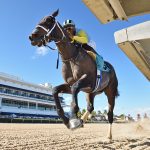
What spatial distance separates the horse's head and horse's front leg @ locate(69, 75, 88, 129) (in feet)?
3.18

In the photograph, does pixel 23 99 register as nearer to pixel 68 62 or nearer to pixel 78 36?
pixel 78 36

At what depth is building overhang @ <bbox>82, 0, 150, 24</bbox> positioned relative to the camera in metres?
2.70

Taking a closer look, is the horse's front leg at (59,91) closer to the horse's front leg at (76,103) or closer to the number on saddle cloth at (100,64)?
the horse's front leg at (76,103)

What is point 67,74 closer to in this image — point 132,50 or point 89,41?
point 89,41

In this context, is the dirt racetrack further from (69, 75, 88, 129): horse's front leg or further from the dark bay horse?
(69, 75, 88, 129): horse's front leg

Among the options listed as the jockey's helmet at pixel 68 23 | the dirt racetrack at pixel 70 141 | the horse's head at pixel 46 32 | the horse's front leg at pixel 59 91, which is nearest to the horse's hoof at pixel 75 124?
the horse's front leg at pixel 59 91

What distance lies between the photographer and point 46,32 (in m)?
5.73

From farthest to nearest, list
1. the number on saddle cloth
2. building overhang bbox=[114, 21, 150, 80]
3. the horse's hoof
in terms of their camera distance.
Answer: the number on saddle cloth
the horse's hoof
building overhang bbox=[114, 21, 150, 80]

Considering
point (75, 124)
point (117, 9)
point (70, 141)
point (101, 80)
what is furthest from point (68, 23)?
point (117, 9)

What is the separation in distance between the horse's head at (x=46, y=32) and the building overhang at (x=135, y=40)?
70.0 inches

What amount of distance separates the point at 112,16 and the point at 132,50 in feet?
3.95

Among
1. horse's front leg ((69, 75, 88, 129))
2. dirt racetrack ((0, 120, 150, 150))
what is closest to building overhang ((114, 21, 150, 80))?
horse's front leg ((69, 75, 88, 129))

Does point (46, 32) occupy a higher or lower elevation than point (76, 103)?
higher

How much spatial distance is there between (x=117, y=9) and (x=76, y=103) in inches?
115
